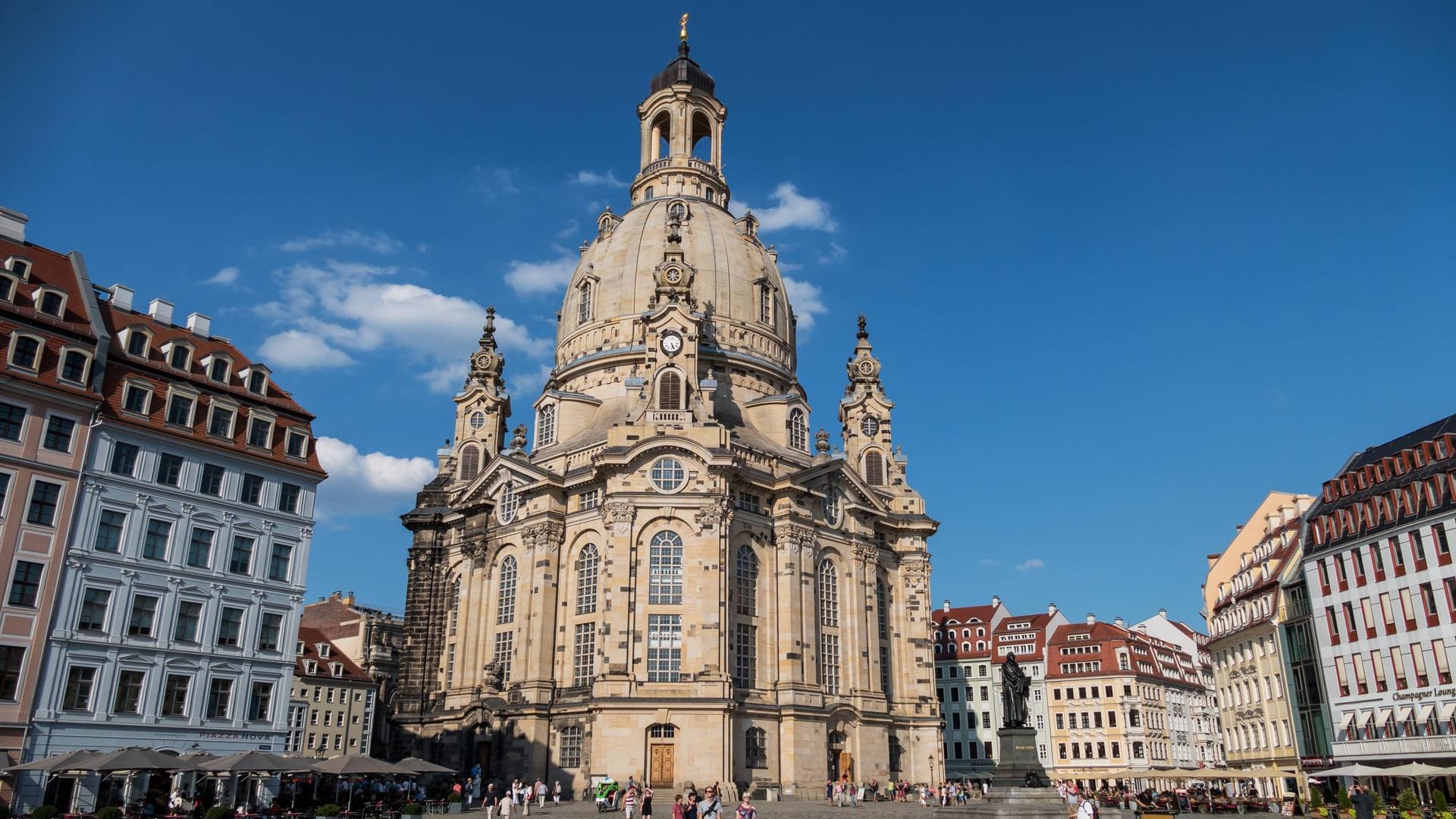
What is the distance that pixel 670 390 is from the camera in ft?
205

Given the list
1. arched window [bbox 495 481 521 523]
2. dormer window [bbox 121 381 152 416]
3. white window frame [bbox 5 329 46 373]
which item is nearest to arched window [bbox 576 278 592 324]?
arched window [bbox 495 481 521 523]

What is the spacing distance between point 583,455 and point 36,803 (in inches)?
1327

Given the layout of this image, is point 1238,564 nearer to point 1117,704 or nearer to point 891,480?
point 1117,704

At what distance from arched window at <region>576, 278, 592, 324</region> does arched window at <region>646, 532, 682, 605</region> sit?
2269cm

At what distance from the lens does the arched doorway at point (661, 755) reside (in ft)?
174

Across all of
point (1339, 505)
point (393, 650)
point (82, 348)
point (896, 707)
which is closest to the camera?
point (82, 348)

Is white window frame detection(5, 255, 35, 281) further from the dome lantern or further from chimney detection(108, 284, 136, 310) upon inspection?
the dome lantern

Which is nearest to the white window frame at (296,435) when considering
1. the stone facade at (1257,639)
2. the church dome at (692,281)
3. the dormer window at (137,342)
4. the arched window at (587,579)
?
the dormer window at (137,342)

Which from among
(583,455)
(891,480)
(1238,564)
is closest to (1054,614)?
(1238,564)

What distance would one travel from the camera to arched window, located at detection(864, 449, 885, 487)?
73.5 meters

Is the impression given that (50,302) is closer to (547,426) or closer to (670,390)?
(670,390)

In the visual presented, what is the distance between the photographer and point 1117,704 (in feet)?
286

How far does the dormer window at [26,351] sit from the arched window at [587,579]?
96.9ft

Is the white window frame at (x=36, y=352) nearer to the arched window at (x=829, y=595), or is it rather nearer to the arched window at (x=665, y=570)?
the arched window at (x=665, y=570)
